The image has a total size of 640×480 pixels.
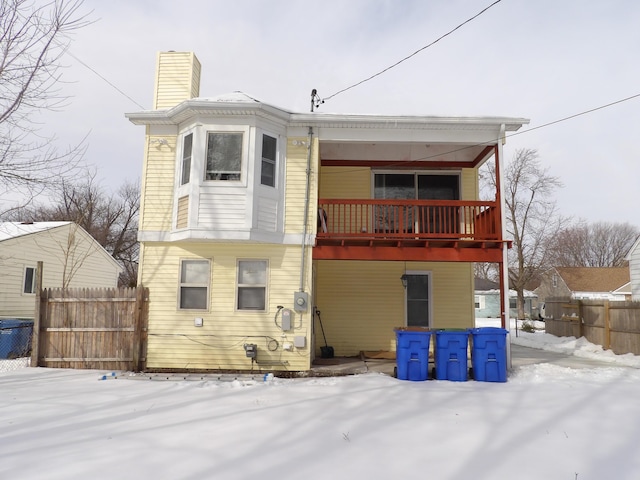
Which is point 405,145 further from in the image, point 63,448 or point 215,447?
point 63,448

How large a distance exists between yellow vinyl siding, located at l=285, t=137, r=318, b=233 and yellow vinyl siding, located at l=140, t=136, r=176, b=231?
8.40 ft

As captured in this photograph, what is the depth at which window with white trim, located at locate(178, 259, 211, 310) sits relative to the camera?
9242 mm

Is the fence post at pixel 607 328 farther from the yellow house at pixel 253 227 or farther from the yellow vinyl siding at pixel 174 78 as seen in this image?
the yellow vinyl siding at pixel 174 78

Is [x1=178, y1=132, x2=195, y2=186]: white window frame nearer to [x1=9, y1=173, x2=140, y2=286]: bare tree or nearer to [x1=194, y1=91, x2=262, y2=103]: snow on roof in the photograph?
[x1=194, y1=91, x2=262, y2=103]: snow on roof

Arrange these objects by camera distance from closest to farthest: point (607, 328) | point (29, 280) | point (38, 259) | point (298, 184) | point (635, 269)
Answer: point (298, 184), point (607, 328), point (29, 280), point (38, 259), point (635, 269)

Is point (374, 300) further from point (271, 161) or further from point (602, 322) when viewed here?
point (602, 322)

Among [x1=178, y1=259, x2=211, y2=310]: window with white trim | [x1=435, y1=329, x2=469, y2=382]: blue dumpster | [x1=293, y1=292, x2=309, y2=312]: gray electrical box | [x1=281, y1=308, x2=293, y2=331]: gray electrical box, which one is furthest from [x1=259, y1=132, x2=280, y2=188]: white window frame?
[x1=435, y1=329, x2=469, y2=382]: blue dumpster

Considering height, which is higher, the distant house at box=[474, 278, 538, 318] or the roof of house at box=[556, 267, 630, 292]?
the roof of house at box=[556, 267, 630, 292]

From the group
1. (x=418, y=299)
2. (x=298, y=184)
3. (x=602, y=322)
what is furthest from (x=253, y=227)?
(x=602, y=322)

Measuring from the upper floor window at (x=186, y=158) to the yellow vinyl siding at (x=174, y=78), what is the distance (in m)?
1.45

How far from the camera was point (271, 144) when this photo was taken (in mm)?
9336

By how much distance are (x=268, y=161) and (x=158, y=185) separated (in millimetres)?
2523

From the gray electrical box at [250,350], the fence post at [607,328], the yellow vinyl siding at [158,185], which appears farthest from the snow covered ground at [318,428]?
the fence post at [607,328]

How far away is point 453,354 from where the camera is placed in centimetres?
804
